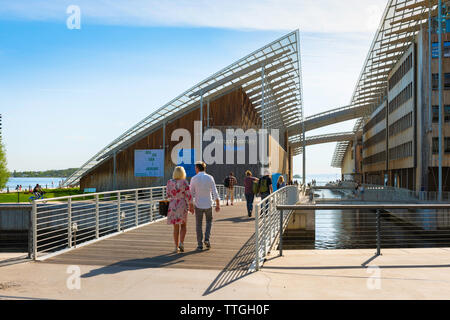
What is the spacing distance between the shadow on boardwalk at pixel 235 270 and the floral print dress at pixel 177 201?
1299mm

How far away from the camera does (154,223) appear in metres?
13.1

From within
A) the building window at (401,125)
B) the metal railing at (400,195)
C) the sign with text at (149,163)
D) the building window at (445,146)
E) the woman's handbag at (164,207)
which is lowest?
the metal railing at (400,195)

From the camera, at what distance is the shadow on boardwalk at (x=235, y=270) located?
6.32 metres

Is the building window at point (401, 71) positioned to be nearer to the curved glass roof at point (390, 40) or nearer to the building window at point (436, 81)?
the curved glass roof at point (390, 40)

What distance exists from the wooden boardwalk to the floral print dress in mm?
675

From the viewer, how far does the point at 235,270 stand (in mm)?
7375

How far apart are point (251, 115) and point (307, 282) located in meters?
37.8

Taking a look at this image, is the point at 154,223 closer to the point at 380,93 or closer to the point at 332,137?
the point at 380,93

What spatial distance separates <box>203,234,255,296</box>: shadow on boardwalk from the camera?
6320mm

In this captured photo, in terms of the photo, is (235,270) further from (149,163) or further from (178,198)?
(149,163)

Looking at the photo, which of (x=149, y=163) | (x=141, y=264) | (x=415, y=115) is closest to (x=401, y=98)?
(x=415, y=115)

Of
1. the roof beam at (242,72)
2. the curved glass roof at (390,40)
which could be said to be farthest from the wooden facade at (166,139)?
the curved glass roof at (390,40)

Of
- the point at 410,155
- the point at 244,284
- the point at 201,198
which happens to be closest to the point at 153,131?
the point at 410,155

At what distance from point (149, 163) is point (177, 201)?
100 ft
